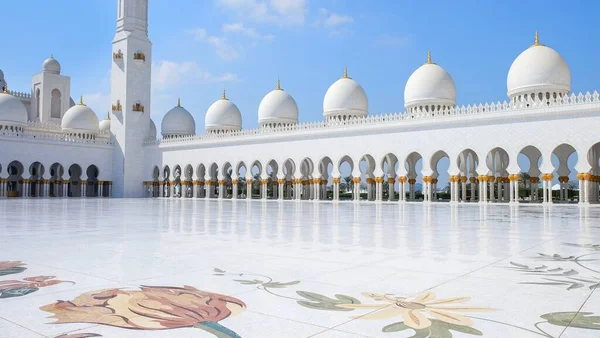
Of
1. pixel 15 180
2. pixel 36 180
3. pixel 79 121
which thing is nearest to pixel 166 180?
pixel 79 121

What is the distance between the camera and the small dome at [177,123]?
30.2 m

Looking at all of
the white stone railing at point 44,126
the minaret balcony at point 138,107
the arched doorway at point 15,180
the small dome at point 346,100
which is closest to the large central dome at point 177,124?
the minaret balcony at point 138,107

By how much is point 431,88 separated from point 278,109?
8519 millimetres

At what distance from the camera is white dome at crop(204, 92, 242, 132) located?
95.2 feet

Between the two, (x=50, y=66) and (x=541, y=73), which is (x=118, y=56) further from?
(x=541, y=73)

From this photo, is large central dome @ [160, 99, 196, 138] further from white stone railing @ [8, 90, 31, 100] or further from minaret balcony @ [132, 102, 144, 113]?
white stone railing @ [8, 90, 31, 100]

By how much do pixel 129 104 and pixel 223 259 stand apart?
1022 inches

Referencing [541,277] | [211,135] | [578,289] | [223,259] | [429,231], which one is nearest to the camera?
[578,289]

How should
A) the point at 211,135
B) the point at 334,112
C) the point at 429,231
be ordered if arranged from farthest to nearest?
the point at 211,135
the point at 334,112
the point at 429,231

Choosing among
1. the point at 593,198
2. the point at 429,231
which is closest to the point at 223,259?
the point at 429,231

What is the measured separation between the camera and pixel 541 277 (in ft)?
9.15

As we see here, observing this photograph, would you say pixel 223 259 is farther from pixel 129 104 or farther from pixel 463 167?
pixel 129 104

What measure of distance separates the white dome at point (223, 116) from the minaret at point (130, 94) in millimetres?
3433

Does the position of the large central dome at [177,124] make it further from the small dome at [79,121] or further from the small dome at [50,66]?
the small dome at [50,66]
